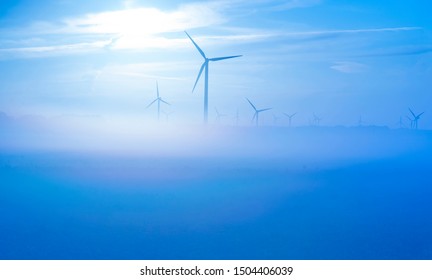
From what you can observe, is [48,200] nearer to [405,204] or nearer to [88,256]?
[88,256]

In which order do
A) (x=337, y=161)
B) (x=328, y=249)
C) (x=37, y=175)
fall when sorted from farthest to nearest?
(x=337, y=161), (x=37, y=175), (x=328, y=249)

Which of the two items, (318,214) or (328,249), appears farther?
(318,214)

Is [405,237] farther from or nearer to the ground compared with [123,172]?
nearer to the ground

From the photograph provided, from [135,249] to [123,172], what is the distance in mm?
3644

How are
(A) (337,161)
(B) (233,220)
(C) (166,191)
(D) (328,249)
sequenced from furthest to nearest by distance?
(A) (337,161)
(C) (166,191)
(B) (233,220)
(D) (328,249)

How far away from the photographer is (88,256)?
9.35m

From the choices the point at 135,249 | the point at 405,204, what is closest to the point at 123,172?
the point at 135,249

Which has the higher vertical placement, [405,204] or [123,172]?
[123,172]

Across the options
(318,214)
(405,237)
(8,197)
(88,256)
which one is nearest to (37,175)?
(8,197)

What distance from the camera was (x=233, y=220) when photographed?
11820mm
